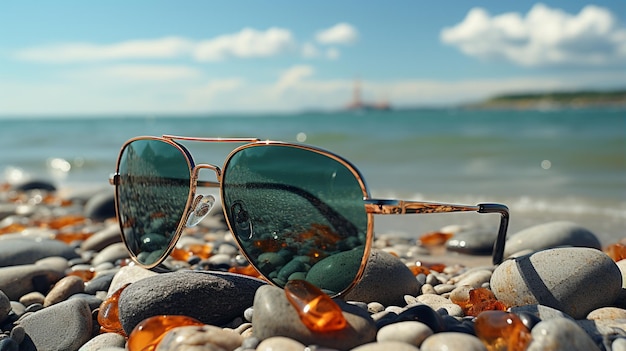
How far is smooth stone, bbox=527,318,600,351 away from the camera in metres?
1.89

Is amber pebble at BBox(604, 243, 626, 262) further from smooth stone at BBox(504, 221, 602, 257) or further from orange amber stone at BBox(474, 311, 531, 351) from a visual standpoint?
orange amber stone at BBox(474, 311, 531, 351)

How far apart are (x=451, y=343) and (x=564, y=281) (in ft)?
2.81

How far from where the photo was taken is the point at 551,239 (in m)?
3.90

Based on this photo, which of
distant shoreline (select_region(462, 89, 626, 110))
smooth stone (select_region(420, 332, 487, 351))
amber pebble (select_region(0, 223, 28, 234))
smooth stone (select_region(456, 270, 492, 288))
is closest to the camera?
smooth stone (select_region(420, 332, 487, 351))

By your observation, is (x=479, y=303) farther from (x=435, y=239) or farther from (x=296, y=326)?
(x=435, y=239)

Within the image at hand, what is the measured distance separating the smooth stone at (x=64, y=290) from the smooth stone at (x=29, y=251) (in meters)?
0.77

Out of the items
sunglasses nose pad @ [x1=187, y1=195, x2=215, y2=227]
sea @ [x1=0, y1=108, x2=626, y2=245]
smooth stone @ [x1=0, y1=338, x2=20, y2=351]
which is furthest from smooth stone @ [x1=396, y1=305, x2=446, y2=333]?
sea @ [x1=0, y1=108, x2=626, y2=245]

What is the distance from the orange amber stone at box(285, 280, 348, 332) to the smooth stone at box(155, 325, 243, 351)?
24 centimetres

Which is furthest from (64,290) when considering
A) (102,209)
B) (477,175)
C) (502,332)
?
(477,175)

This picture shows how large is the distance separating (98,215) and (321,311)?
511 centimetres

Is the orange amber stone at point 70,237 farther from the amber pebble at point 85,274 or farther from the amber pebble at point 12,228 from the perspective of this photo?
the amber pebble at point 85,274

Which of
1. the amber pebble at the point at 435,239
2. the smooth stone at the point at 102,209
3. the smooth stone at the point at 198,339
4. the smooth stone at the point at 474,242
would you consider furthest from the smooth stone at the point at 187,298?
the smooth stone at the point at 102,209

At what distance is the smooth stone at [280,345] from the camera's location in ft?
6.34

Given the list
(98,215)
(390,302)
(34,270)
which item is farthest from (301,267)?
(98,215)
